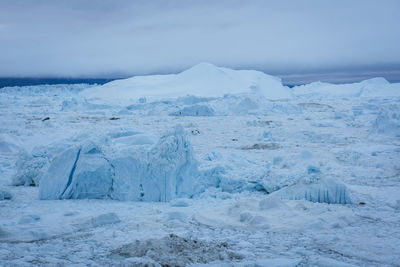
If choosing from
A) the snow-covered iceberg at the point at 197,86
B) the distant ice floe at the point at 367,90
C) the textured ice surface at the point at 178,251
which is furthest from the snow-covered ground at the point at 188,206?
the distant ice floe at the point at 367,90

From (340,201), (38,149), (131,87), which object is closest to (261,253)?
(340,201)

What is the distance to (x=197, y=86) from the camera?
115 feet

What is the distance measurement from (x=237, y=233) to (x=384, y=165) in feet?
15.1

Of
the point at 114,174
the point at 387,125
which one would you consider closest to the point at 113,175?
the point at 114,174

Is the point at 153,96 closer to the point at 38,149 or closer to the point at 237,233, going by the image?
the point at 38,149

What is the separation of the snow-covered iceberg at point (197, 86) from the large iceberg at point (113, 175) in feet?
91.9

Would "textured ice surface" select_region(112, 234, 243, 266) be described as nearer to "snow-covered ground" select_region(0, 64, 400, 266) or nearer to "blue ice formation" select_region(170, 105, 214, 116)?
"snow-covered ground" select_region(0, 64, 400, 266)

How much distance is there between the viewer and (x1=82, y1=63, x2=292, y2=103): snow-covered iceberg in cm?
3409

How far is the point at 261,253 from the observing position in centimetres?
306

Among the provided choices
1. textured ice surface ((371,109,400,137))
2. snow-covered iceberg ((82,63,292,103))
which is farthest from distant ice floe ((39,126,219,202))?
snow-covered iceberg ((82,63,292,103))

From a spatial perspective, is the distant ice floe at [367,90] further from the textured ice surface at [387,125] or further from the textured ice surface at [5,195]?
the textured ice surface at [5,195]

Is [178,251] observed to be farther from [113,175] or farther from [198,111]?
[198,111]

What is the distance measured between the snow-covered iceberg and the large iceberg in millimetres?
28002

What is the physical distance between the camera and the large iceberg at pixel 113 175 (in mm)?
4840
